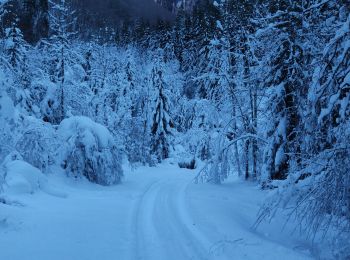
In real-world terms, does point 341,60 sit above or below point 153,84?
below

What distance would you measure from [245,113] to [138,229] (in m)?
11.4

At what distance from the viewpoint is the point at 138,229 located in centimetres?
922

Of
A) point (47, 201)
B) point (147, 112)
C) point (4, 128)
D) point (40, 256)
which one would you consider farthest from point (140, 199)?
point (147, 112)

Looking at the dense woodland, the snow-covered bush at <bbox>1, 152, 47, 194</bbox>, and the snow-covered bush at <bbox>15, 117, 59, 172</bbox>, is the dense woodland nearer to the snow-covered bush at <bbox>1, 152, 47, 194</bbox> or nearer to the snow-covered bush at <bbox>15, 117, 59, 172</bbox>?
the snow-covered bush at <bbox>15, 117, 59, 172</bbox>

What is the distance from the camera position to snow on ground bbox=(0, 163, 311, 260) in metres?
7.28

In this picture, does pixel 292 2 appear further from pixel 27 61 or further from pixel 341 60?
pixel 27 61

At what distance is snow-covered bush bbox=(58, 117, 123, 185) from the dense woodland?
0.05 meters

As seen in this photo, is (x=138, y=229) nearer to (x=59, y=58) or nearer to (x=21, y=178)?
(x=21, y=178)

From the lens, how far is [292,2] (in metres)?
14.0

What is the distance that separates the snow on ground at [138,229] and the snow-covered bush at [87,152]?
9.95 ft

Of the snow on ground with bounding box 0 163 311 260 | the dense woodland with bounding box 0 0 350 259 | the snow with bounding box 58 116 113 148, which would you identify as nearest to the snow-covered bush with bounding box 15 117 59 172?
the dense woodland with bounding box 0 0 350 259

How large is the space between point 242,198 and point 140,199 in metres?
3.67

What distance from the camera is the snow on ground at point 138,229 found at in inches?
287

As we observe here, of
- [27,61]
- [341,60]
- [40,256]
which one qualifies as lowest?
[40,256]
